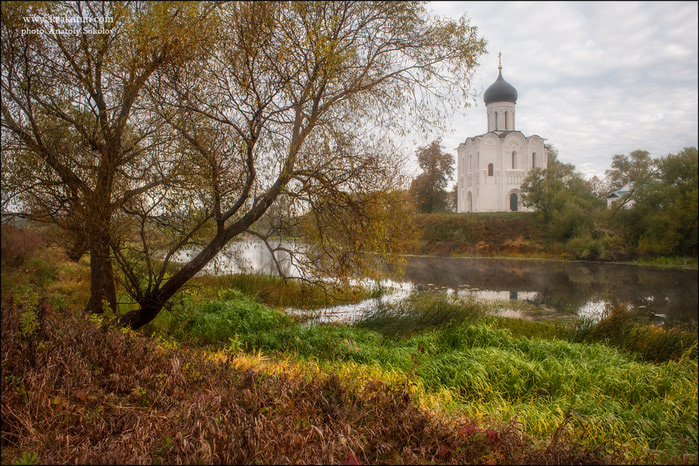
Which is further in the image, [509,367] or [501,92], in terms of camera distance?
[501,92]

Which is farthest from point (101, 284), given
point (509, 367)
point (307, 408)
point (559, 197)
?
point (559, 197)

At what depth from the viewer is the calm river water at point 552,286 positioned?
10281 mm

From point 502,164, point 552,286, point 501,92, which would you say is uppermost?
point 501,92

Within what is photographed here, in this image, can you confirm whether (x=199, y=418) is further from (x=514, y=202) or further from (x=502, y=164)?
(x=514, y=202)

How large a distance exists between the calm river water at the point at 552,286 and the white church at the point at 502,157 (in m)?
16.8

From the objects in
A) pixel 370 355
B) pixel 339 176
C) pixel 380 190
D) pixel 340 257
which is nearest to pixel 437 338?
pixel 370 355

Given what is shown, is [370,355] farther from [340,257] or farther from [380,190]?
[380,190]

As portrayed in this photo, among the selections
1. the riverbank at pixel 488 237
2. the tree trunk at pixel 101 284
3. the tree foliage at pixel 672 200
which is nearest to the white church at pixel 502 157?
the riverbank at pixel 488 237

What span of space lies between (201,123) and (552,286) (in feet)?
49.5

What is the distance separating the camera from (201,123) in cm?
533

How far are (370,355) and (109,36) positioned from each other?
513 cm

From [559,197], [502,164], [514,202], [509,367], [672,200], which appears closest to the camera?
[509,367]

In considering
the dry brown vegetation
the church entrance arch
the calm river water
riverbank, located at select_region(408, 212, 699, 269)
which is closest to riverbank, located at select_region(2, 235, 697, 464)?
the dry brown vegetation

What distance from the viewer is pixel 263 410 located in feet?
8.66
